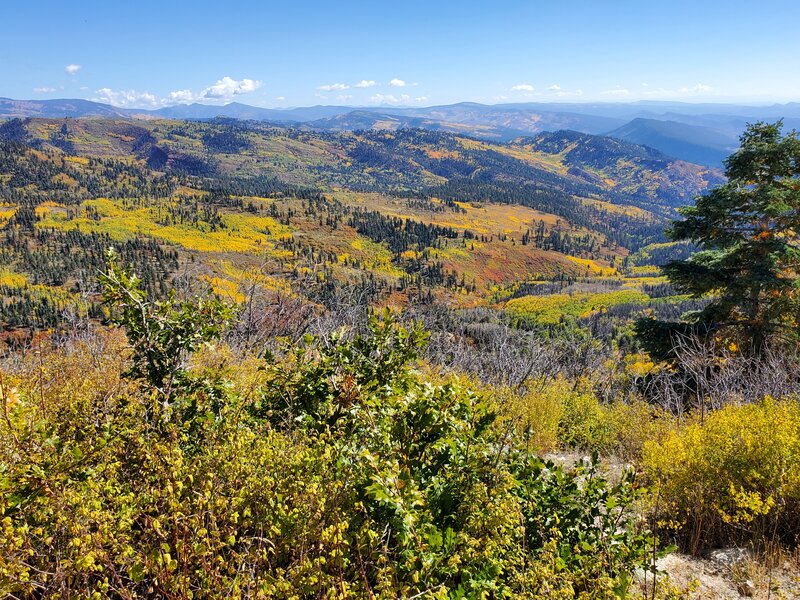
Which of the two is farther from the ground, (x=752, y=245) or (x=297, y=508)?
(x=752, y=245)

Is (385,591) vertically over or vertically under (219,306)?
under

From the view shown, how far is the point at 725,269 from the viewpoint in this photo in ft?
61.3

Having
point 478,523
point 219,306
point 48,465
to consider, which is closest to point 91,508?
point 48,465

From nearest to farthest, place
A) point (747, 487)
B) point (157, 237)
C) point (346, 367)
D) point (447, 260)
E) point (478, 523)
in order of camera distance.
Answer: point (478, 523), point (346, 367), point (747, 487), point (157, 237), point (447, 260)

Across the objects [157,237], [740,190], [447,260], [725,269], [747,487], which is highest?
[740,190]

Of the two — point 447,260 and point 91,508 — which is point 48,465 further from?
point 447,260

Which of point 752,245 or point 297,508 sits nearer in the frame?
point 297,508

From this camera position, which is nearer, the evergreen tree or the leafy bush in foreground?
the leafy bush in foreground

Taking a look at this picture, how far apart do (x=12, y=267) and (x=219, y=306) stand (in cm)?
15054

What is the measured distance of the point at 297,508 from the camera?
365cm

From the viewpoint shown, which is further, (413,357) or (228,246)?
(228,246)

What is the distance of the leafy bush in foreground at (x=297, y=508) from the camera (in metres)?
3.13

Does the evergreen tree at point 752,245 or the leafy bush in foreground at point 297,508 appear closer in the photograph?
the leafy bush in foreground at point 297,508

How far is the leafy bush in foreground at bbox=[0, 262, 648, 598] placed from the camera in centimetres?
313
